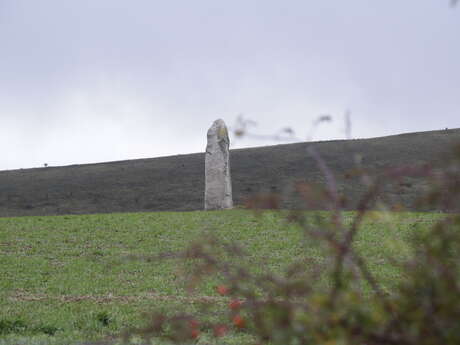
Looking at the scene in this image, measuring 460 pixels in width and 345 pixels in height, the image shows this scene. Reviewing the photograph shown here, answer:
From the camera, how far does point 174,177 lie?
127ft

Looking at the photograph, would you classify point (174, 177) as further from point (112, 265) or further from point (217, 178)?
point (112, 265)

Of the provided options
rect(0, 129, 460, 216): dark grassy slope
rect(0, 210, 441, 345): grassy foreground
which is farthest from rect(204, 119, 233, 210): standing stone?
rect(0, 129, 460, 216): dark grassy slope

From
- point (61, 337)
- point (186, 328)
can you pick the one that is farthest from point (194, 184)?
point (186, 328)

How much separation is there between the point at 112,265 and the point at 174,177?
32022 mm

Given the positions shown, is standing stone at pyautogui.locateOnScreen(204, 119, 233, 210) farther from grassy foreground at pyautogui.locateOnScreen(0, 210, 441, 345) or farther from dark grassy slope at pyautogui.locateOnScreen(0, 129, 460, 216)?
dark grassy slope at pyautogui.locateOnScreen(0, 129, 460, 216)

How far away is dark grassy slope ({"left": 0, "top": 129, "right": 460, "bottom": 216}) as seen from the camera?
32.5 meters

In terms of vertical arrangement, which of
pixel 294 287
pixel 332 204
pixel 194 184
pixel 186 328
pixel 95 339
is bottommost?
pixel 95 339

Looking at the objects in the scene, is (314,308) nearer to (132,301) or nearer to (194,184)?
(132,301)

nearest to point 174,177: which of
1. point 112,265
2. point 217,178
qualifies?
point 217,178

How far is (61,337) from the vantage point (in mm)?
8414

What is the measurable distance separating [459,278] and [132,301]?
893 centimetres

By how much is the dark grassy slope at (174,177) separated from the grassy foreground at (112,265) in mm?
9680

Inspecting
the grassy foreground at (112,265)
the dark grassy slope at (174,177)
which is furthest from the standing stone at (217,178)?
the dark grassy slope at (174,177)

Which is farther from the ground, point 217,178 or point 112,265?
point 217,178
